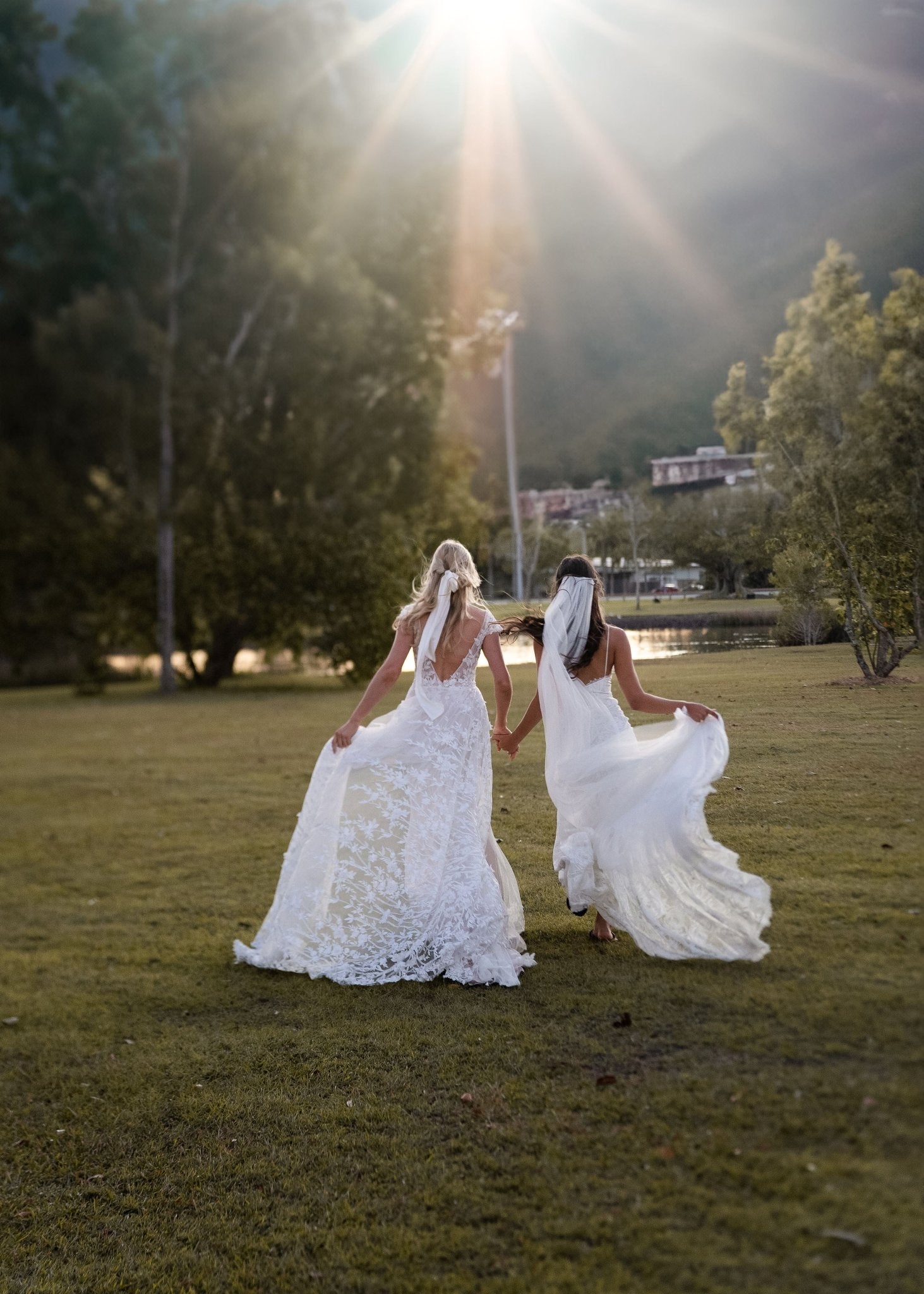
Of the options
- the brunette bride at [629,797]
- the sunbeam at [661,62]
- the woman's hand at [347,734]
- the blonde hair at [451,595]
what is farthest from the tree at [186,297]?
the brunette bride at [629,797]

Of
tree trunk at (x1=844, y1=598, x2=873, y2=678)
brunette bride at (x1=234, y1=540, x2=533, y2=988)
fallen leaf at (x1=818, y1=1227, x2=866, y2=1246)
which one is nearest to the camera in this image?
fallen leaf at (x1=818, y1=1227, x2=866, y2=1246)

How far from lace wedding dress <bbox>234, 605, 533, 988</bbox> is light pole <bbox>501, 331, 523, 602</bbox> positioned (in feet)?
0.70

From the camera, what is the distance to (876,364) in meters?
2.49

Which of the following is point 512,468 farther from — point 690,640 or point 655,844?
point 655,844

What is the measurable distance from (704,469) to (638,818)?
104 centimetres

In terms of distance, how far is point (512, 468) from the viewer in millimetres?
4059

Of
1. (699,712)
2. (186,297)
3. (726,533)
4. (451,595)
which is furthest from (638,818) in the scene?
(186,297)

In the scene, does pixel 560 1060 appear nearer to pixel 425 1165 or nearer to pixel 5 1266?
pixel 425 1165

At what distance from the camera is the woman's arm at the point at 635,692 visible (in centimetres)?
264

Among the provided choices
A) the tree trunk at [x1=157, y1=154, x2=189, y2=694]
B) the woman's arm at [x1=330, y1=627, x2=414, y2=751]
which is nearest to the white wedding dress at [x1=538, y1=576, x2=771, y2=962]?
the woman's arm at [x1=330, y1=627, x2=414, y2=751]

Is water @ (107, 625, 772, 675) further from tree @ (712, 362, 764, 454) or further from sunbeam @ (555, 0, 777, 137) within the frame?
sunbeam @ (555, 0, 777, 137)

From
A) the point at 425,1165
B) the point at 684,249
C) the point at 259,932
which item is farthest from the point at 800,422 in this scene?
the point at 259,932

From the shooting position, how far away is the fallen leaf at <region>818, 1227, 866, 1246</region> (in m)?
1.65

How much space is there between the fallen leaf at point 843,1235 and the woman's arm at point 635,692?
1171 millimetres
